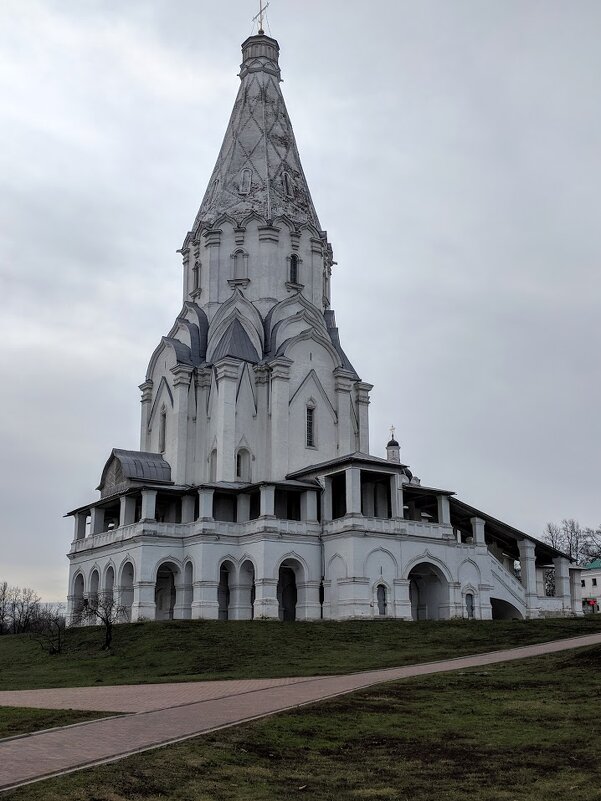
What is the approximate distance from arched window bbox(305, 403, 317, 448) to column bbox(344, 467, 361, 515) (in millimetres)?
6474

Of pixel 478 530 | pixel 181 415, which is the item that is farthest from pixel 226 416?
pixel 478 530

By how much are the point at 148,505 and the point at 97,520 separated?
640 centimetres

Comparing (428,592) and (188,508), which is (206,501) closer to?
(188,508)

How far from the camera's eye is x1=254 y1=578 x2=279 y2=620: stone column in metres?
39.0

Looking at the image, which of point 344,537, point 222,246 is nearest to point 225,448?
point 344,537

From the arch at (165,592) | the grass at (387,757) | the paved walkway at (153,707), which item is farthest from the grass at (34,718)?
the arch at (165,592)

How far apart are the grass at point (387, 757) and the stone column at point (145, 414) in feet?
112

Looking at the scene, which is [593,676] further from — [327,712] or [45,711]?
[45,711]

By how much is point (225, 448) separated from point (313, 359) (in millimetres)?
7463

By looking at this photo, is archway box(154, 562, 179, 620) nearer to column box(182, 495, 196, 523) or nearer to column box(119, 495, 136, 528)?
column box(182, 495, 196, 523)

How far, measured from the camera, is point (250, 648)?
96.6ft

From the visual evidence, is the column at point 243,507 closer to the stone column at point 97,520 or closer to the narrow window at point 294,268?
the stone column at point 97,520

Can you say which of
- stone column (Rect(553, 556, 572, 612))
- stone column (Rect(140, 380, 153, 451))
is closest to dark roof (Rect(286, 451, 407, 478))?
stone column (Rect(140, 380, 153, 451))

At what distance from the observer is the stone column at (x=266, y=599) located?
128 feet
